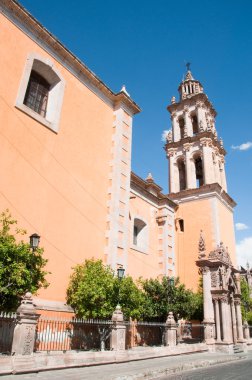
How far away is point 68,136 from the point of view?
532 inches

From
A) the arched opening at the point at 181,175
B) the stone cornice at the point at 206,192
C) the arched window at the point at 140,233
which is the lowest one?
the arched window at the point at 140,233

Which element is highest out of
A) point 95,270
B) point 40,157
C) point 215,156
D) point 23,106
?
point 215,156

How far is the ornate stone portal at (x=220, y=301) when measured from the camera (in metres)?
16.2

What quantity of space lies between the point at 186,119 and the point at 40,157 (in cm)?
1930

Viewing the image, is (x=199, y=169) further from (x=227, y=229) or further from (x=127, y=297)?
(x=127, y=297)

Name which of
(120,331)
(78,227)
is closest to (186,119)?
(78,227)

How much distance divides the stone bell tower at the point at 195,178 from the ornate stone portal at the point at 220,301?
3.67 metres

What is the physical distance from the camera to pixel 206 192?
23.8 metres

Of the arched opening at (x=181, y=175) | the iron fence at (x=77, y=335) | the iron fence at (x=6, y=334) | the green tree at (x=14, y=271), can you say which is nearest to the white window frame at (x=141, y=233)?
the iron fence at (x=77, y=335)

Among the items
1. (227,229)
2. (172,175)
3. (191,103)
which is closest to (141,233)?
(227,229)

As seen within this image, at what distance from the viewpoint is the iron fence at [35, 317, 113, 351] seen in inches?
389

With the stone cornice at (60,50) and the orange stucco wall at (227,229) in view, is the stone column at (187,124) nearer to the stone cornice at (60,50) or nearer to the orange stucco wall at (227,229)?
the orange stucco wall at (227,229)

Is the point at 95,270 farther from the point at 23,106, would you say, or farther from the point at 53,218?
the point at 23,106

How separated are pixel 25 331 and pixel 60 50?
12.0m
